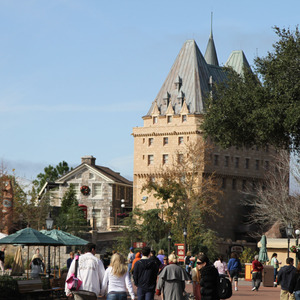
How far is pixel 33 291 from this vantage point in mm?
25672

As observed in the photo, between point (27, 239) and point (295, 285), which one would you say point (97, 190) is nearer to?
point (27, 239)

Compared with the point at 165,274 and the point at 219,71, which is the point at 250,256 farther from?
the point at 165,274

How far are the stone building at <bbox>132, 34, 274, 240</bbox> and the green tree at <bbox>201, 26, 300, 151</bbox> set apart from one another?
47.9m

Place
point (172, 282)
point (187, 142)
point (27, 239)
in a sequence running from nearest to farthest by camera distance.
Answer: point (172, 282)
point (27, 239)
point (187, 142)

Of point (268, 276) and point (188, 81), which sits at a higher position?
point (188, 81)

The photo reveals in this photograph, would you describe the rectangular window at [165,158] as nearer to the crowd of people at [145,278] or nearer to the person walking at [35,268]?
the person walking at [35,268]

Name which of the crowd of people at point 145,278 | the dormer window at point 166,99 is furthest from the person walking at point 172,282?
the dormer window at point 166,99

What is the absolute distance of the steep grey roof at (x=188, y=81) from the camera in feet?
297

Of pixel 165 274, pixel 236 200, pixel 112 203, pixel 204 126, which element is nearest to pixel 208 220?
pixel 236 200

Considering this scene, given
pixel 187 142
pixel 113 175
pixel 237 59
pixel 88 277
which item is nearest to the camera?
pixel 88 277

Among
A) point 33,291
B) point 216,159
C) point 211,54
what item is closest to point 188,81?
point 216,159

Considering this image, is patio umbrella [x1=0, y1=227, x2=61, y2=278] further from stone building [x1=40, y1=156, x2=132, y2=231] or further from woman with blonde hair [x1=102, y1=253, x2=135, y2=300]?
stone building [x1=40, y1=156, x2=132, y2=231]

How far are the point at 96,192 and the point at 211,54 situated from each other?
2536 centimetres

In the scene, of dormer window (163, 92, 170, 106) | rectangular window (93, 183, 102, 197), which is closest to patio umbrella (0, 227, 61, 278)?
dormer window (163, 92, 170, 106)
